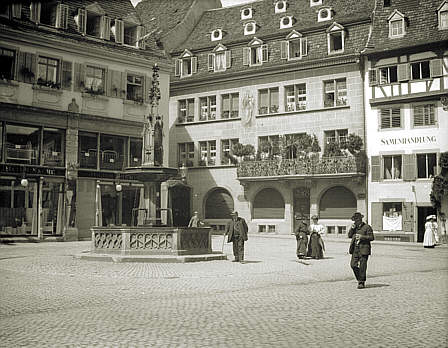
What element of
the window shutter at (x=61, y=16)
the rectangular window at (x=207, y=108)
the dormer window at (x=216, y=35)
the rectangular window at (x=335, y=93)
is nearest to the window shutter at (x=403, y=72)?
the rectangular window at (x=335, y=93)

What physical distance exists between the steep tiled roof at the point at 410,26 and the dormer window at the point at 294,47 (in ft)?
16.7

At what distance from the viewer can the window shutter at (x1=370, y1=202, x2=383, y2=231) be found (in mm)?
37781

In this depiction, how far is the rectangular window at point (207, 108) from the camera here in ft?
154

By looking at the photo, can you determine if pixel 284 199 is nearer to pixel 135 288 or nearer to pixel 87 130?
pixel 87 130

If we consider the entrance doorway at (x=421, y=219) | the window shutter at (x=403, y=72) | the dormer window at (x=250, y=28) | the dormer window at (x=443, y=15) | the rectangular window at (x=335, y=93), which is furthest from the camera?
the dormer window at (x=250, y=28)

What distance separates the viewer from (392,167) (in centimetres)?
3806

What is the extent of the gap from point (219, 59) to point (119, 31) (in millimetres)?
11043

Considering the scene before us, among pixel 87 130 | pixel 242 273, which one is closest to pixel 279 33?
pixel 87 130

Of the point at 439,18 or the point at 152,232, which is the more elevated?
the point at 439,18

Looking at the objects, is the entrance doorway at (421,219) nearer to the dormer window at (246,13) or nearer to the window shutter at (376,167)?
the window shutter at (376,167)

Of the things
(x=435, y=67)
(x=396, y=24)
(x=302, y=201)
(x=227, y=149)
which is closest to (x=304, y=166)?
(x=302, y=201)

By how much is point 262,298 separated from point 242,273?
4717 mm

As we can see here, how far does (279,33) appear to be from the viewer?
145 ft

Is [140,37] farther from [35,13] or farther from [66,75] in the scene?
[35,13]
